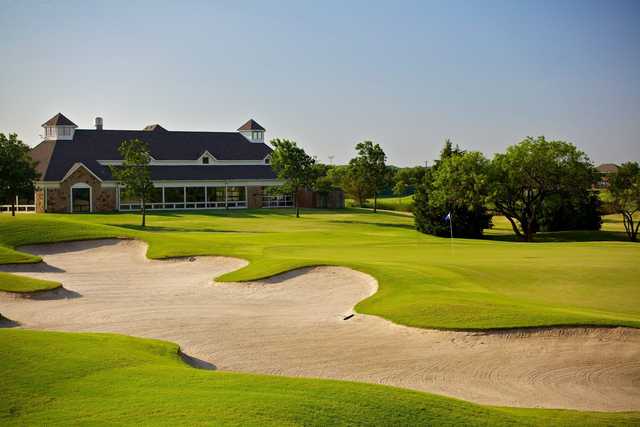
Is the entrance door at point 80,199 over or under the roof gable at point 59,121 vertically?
Result: under

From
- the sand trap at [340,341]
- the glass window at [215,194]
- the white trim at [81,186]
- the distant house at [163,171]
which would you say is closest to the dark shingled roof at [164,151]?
the distant house at [163,171]

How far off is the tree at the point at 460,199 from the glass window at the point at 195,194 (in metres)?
26.5

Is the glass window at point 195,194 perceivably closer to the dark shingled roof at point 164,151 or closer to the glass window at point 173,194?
the glass window at point 173,194

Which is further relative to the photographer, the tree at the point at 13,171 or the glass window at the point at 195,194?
the glass window at the point at 195,194

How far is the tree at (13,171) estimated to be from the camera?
Answer: 5691 centimetres

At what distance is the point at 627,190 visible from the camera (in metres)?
62.3

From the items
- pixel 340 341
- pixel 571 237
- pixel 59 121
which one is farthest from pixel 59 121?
pixel 340 341

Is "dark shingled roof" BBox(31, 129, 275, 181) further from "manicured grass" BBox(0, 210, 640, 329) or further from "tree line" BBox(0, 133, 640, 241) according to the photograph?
"manicured grass" BBox(0, 210, 640, 329)

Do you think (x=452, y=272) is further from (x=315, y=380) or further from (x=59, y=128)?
(x=59, y=128)

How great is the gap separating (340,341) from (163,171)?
63.8 meters

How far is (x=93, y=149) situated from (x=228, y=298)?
2290 inches

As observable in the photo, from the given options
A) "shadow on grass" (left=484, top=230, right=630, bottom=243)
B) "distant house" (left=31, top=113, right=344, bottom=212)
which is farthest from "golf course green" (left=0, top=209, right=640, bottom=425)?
"distant house" (left=31, top=113, right=344, bottom=212)

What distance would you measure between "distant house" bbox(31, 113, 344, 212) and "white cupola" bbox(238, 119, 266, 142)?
1323mm

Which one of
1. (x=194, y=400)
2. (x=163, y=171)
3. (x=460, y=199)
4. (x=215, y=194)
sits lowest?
(x=194, y=400)
